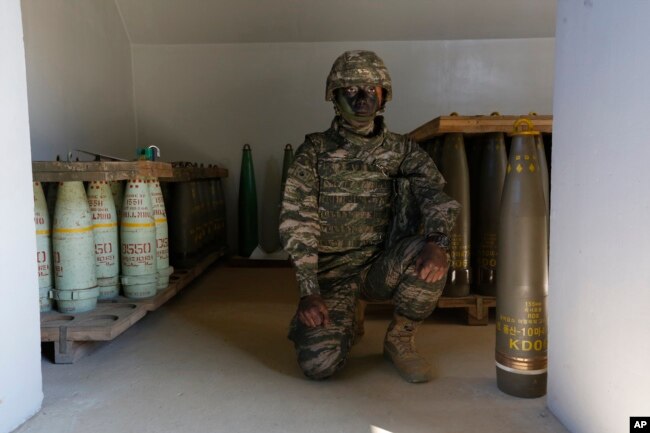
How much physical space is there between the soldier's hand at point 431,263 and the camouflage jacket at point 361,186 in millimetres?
93

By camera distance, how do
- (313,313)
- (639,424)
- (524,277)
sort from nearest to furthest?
1. (639,424)
2. (524,277)
3. (313,313)

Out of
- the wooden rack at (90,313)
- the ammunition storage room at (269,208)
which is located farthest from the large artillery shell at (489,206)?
the wooden rack at (90,313)

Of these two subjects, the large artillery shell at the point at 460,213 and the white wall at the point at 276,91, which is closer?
the large artillery shell at the point at 460,213

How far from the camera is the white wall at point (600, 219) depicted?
114cm

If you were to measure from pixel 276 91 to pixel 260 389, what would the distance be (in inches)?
126

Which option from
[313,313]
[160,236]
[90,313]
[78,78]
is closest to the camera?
[313,313]

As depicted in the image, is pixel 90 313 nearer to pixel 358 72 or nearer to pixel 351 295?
pixel 351 295

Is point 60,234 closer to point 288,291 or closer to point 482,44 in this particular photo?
point 288,291

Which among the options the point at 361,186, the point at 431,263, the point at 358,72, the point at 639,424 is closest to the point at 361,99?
the point at 358,72

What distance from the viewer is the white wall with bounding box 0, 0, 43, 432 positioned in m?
1.48

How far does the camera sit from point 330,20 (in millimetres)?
4168

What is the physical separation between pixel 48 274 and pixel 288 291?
4.95 feet

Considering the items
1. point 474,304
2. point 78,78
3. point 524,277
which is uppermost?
point 78,78

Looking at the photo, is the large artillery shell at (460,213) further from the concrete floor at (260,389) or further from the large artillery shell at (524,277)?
the large artillery shell at (524,277)
